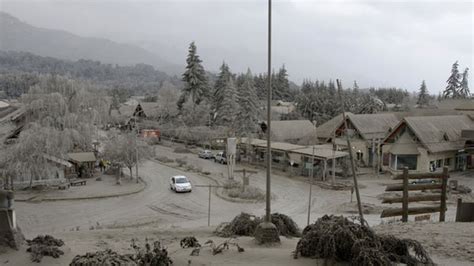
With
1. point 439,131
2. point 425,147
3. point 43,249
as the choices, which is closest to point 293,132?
point 439,131

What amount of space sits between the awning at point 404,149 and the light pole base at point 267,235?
32.4m

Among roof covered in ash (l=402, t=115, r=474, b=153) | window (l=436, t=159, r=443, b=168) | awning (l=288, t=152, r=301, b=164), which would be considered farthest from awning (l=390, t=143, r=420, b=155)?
awning (l=288, t=152, r=301, b=164)

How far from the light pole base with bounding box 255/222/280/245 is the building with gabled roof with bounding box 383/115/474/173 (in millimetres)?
32085

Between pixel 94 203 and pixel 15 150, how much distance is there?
22.3ft

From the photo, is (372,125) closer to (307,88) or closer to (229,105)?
(229,105)

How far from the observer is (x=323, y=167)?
38.7 m

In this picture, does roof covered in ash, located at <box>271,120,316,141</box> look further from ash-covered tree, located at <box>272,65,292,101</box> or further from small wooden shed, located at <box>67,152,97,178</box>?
ash-covered tree, located at <box>272,65,292,101</box>

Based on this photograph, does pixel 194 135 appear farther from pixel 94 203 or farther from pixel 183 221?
pixel 183 221

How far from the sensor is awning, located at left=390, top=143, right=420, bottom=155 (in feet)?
129

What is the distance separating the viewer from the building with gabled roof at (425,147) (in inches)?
1537

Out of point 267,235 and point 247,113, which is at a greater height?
point 247,113

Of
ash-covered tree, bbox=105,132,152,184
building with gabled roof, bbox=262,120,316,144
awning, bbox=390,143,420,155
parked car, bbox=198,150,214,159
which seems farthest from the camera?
building with gabled roof, bbox=262,120,316,144

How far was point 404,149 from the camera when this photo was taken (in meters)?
39.8

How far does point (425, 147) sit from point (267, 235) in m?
32.4
